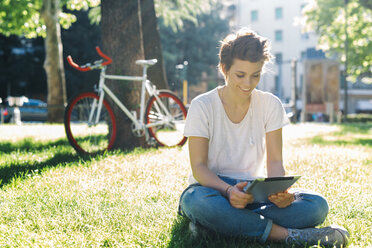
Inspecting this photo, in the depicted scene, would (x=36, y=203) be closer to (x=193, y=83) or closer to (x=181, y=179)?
(x=181, y=179)

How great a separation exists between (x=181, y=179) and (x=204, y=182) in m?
1.46

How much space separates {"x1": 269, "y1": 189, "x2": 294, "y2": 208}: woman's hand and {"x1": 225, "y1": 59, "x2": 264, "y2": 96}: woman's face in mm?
671

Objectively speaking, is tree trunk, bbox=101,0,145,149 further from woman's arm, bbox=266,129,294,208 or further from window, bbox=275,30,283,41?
window, bbox=275,30,283,41

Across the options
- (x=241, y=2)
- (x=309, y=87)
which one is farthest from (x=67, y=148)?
(x=241, y=2)

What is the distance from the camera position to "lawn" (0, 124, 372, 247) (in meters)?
2.42

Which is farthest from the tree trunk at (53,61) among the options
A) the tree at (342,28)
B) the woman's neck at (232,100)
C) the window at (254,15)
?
the window at (254,15)

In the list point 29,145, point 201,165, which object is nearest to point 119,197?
point 201,165

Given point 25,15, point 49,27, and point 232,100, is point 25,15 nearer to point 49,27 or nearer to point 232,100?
point 49,27

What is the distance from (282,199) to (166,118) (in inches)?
161

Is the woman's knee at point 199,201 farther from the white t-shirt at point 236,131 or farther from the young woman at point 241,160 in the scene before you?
the white t-shirt at point 236,131

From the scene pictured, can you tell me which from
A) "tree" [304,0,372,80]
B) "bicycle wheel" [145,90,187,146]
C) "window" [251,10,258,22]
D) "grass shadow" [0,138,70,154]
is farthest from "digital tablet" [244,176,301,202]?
"window" [251,10,258,22]

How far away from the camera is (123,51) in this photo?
608 cm

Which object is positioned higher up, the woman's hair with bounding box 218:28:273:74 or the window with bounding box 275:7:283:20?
the window with bounding box 275:7:283:20

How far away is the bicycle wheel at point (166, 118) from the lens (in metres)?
6.05
